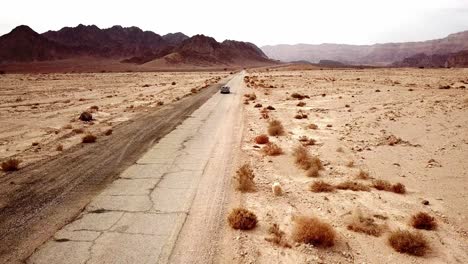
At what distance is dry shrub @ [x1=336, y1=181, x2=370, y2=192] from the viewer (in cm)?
991

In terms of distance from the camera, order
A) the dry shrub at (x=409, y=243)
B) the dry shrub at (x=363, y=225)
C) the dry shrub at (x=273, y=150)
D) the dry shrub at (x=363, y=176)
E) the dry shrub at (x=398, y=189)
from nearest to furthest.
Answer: the dry shrub at (x=409, y=243) → the dry shrub at (x=363, y=225) → the dry shrub at (x=398, y=189) → the dry shrub at (x=363, y=176) → the dry shrub at (x=273, y=150)

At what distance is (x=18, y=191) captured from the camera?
32.5ft

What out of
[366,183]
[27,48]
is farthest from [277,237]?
[27,48]

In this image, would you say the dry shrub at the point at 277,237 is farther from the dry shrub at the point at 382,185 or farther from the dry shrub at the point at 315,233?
the dry shrub at the point at 382,185

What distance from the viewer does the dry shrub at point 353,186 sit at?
9.91m

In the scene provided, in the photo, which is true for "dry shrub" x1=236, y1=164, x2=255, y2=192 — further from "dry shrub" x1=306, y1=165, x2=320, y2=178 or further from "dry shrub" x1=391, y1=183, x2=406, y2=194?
"dry shrub" x1=391, y1=183, x2=406, y2=194

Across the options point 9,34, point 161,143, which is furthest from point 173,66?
point 161,143

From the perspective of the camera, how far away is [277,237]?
23.9 feet

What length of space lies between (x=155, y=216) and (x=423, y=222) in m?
5.74

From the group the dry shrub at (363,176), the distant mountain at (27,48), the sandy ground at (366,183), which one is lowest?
the sandy ground at (366,183)

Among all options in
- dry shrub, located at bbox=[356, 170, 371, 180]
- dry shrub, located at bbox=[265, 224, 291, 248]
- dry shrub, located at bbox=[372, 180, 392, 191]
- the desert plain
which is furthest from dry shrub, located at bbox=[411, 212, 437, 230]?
dry shrub, located at bbox=[356, 170, 371, 180]

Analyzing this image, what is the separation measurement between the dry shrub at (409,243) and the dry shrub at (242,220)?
2.71 meters

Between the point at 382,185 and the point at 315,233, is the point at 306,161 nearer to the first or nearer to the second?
the point at 382,185

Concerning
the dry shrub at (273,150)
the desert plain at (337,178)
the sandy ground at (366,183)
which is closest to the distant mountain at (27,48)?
the desert plain at (337,178)
